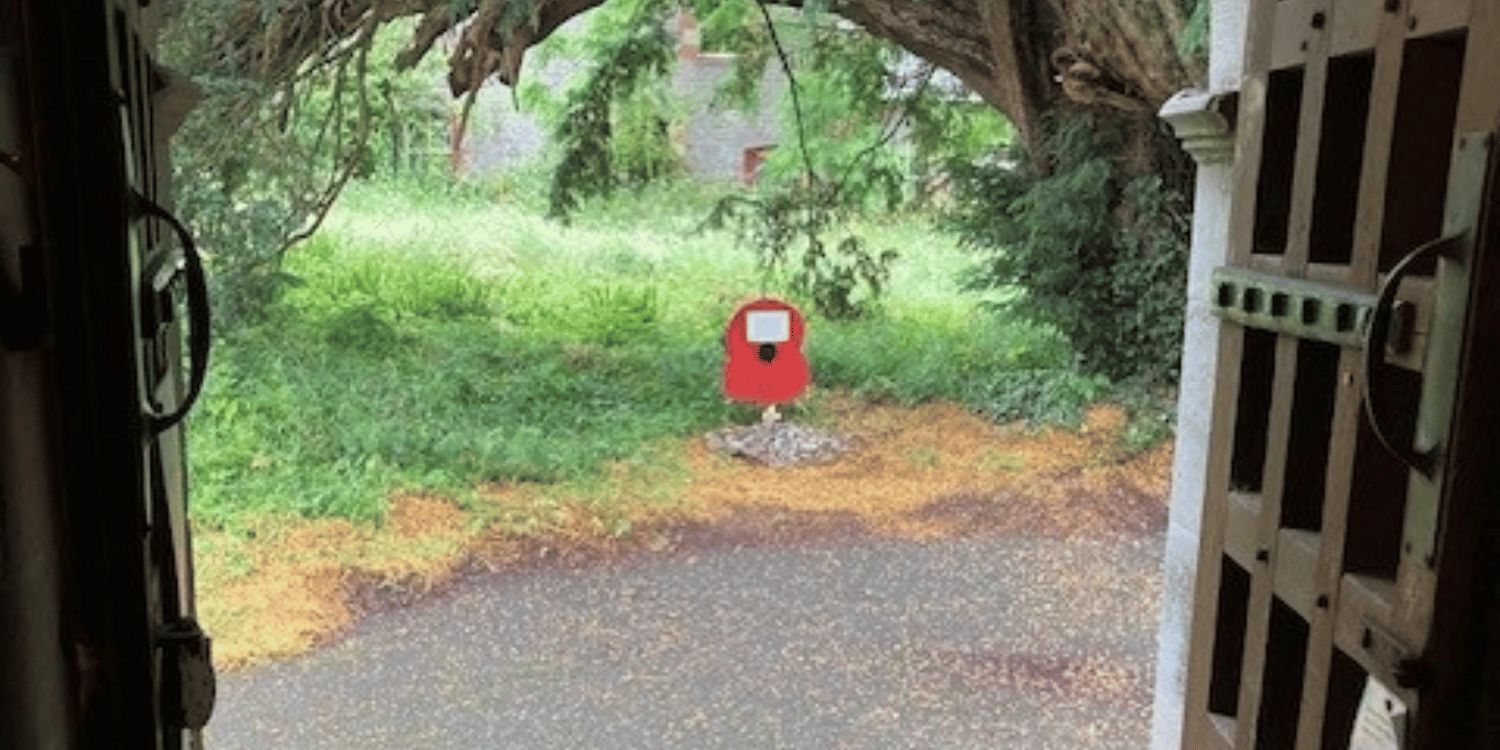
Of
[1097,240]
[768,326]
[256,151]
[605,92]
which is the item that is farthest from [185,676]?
[605,92]

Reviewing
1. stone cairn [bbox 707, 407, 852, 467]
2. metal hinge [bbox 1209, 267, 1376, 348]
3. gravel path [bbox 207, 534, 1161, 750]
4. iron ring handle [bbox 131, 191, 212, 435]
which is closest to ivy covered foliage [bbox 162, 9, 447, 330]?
gravel path [bbox 207, 534, 1161, 750]

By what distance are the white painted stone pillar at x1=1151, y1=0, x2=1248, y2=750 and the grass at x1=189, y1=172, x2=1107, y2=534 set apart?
5.56m

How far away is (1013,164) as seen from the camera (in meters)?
10.4

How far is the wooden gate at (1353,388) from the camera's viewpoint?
1.30 m

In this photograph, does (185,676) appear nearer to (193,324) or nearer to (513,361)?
(193,324)

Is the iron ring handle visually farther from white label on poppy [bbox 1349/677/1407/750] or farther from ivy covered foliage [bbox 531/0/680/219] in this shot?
ivy covered foliage [bbox 531/0/680/219]

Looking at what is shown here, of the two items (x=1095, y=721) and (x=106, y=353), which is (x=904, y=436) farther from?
(x=106, y=353)

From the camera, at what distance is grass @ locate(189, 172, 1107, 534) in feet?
28.7

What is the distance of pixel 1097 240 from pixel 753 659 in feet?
16.0

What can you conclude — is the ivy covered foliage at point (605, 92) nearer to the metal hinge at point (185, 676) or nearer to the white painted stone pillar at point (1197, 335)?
the white painted stone pillar at point (1197, 335)

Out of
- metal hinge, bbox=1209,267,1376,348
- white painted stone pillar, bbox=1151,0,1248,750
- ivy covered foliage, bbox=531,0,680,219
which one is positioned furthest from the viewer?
ivy covered foliage, bbox=531,0,680,219

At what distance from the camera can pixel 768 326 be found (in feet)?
31.3

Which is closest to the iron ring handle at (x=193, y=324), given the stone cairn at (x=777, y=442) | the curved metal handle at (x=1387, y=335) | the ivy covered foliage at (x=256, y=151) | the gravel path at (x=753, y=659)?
the curved metal handle at (x=1387, y=335)

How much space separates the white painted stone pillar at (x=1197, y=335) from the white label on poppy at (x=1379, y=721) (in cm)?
79
